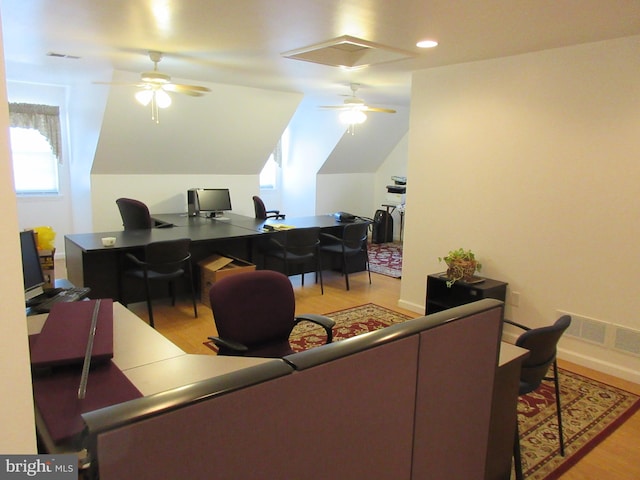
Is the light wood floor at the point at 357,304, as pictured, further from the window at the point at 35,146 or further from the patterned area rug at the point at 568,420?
the window at the point at 35,146

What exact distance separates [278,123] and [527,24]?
4379 millimetres

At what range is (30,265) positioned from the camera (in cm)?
235

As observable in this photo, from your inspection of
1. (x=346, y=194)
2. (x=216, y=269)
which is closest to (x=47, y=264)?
(x=216, y=269)

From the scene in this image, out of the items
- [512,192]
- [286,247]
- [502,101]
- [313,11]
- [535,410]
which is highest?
[313,11]

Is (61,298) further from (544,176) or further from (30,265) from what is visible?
(544,176)

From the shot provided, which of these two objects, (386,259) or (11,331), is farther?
(386,259)

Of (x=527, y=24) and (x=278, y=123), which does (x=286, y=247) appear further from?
(x=527, y=24)

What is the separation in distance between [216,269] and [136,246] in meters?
0.83

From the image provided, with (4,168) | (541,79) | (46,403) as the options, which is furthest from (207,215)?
(4,168)

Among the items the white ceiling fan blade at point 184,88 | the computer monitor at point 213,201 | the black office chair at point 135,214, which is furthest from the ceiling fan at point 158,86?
the computer monitor at point 213,201

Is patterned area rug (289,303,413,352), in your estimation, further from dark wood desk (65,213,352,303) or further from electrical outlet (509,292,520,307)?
dark wood desk (65,213,352,303)

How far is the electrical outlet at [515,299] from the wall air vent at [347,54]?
2217 mm

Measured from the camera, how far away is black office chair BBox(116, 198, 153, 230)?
532 cm

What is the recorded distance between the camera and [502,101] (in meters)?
3.92
